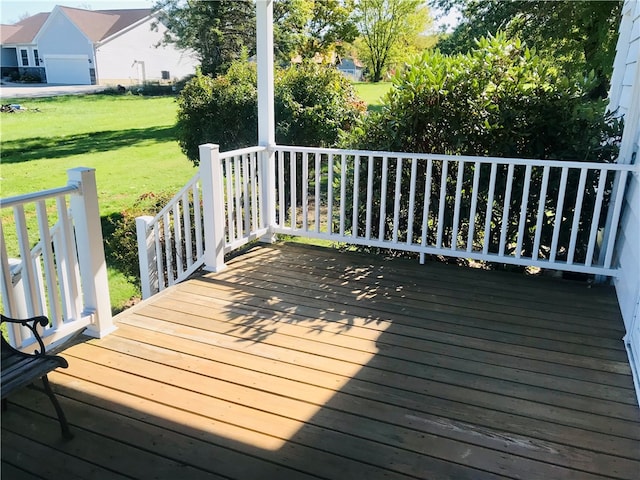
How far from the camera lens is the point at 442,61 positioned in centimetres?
400

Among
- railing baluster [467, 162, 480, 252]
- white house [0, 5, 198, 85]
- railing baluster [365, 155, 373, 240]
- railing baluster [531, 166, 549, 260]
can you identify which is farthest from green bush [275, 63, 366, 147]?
white house [0, 5, 198, 85]

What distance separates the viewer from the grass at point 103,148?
942 cm

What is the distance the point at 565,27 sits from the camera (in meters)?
7.66

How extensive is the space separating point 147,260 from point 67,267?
1.67 m

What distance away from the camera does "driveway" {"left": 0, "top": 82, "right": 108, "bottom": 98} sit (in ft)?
64.2

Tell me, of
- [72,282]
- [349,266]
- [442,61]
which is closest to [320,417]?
[72,282]

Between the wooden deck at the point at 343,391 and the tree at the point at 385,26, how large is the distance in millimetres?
14634

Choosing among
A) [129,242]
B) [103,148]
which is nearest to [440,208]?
[129,242]

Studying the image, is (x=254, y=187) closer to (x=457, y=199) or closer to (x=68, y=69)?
(x=457, y=199)

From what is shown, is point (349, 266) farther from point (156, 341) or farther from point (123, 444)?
point (123, 444)

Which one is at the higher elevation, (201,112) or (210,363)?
(201,112)

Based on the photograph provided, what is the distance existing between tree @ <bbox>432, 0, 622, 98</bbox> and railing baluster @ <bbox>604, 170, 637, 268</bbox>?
395 cm

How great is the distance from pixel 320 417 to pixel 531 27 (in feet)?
26.3

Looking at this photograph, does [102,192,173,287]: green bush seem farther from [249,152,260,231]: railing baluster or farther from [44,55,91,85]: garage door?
[44,55,91,85]: garage door
